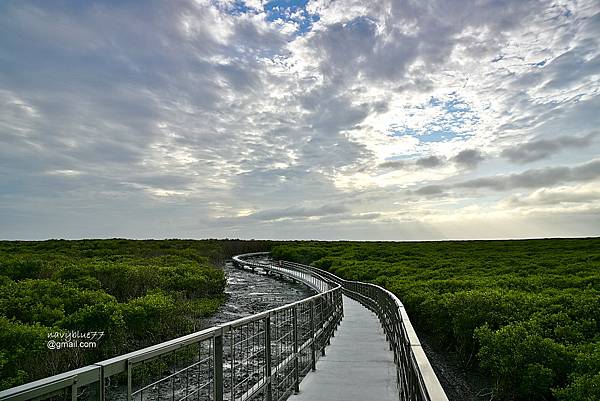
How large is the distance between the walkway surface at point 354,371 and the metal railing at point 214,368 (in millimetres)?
335

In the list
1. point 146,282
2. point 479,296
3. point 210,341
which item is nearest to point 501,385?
point 479,296

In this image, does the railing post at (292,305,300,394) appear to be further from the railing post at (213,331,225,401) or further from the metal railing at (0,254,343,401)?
the railing post at (213,331,225,401)

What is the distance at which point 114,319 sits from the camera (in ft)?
40.6

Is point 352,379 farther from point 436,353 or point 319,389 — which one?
point 436,353

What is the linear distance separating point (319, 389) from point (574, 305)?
8.02 m

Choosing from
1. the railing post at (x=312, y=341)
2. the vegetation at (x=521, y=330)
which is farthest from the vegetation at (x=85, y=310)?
the vegetation at (x=521, y=330)

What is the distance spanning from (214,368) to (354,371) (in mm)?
5239

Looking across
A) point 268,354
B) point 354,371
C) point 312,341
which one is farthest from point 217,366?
point 354,371

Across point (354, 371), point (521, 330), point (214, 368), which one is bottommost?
point (354, 371)

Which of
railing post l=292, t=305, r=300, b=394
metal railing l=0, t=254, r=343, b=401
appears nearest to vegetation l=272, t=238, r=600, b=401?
metal railing l=0, t=254, r=343, b=401

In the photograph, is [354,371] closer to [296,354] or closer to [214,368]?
[296,354]

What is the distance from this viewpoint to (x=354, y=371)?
9.00 metres

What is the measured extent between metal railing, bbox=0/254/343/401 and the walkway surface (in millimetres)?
335

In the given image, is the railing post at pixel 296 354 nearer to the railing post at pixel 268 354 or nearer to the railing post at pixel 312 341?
the railing post at pixel 312 341
